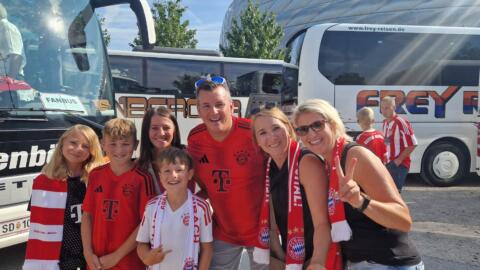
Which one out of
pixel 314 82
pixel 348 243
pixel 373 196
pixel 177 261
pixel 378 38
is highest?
pixel 378 38

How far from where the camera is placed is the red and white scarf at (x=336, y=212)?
6.37 feet

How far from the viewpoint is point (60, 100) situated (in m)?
4.27

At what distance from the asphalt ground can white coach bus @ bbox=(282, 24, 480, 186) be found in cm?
97

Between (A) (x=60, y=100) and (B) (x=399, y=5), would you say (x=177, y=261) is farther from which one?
(B) (x=399, y=5)

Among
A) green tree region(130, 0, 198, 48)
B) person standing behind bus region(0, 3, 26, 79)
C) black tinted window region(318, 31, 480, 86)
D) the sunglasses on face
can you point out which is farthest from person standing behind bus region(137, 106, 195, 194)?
green tree region(130, 0, 198, 48)

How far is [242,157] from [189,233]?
23.1 inches

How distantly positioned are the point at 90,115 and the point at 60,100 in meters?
0.38

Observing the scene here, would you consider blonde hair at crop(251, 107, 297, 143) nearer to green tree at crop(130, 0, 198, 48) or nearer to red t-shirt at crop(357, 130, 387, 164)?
red t-shirt at crop(357, 130, 387, 164)

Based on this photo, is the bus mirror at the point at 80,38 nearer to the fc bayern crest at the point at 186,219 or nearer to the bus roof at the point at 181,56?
the fc bayern crest at the point at 186,219

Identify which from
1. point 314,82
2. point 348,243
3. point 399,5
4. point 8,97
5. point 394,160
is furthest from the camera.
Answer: point 399,5

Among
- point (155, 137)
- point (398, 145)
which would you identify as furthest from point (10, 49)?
point (398, 145)

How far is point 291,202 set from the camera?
7.31ft

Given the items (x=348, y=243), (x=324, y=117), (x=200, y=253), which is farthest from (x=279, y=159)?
(x=200, y=253)

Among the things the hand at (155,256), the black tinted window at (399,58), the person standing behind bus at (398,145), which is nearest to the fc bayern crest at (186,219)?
the hand at (155,256)
